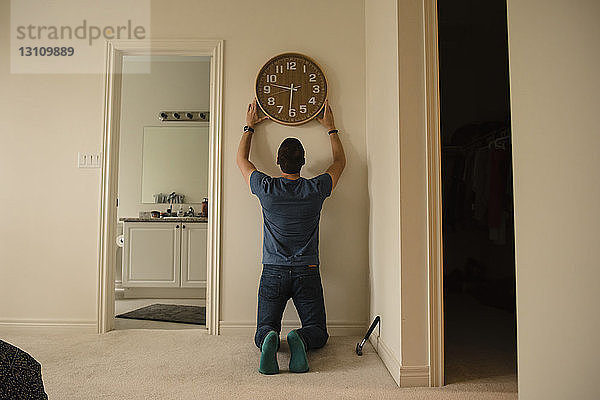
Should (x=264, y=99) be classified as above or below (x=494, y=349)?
above

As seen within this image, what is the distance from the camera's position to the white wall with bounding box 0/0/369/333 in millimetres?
3260

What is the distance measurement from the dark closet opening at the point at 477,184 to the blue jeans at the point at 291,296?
0.80m

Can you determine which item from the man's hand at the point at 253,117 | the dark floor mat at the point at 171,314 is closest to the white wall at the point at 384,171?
the man's hand at the point at 253,117

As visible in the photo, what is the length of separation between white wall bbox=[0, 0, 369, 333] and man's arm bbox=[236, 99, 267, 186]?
9 centimetres

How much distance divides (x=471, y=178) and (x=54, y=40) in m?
3.24

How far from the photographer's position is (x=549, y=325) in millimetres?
1177

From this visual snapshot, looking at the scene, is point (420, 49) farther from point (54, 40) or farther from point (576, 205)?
point (54, 40)

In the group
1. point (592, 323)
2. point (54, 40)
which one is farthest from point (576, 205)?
point (54, 40)

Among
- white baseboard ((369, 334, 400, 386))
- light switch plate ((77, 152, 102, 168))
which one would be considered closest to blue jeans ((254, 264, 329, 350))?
white baseboard ((369, 334, 400, 386))

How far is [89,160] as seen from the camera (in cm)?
332

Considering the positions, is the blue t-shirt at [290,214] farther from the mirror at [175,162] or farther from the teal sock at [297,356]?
the mirror at [175,162]

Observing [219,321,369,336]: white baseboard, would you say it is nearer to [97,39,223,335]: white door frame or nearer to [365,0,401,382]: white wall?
[97,39,223,335]: white door frame

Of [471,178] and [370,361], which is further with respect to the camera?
[471,178]

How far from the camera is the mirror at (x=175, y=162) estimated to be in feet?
18.4
